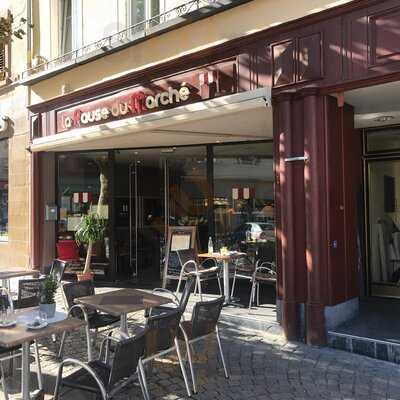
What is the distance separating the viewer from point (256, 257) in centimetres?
856

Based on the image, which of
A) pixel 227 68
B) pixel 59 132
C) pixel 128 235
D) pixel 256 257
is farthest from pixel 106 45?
pixel 256 257

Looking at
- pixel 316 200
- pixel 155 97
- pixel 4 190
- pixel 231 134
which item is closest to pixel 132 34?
pixel 155 97

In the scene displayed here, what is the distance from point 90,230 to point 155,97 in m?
3.14

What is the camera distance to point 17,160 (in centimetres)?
1034

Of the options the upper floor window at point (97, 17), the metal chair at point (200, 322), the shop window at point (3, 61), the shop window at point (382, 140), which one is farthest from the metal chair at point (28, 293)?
the shop window at point (3, 61)

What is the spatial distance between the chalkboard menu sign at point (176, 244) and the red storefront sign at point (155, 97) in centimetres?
215

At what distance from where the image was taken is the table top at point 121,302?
15.1 feet

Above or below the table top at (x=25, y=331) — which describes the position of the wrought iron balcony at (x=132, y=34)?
above

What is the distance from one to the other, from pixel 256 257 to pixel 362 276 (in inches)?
72.8

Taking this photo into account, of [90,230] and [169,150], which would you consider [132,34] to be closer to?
[169,150]

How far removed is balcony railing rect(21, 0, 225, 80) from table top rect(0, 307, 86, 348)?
4718mm

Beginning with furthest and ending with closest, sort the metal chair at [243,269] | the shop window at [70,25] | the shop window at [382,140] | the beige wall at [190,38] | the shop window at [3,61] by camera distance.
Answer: the shop window at [3,61], the shop window at [70,25], the metal chair at [243,269], the shop window at [382,140], the beige wall at [190,38]

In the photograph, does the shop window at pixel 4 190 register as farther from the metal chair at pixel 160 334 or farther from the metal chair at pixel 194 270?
the metal chair at pixel 160 334

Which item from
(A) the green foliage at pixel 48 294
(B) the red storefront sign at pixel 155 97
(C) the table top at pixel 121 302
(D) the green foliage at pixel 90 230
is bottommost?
(C) the table top at pixel 121 302
